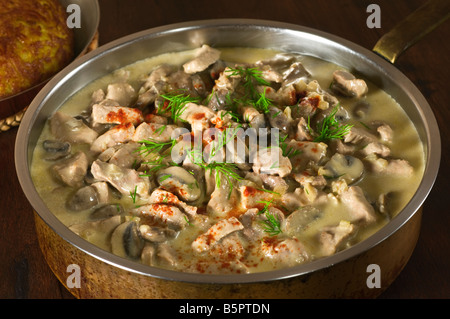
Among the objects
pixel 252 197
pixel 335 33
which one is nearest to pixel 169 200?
pixel 252 197

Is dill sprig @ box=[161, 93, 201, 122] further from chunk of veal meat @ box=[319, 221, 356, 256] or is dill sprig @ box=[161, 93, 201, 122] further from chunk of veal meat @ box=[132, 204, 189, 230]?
chunk of veal meat @ box=[319, 221, 356, 256]

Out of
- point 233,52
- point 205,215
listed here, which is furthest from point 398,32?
point 205,215

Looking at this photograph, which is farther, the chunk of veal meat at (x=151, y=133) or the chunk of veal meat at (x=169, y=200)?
the chunk of veal meat at (x=151, y=133)

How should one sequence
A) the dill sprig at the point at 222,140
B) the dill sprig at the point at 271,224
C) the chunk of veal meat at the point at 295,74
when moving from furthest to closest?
1. the chunk of veal meat at the point at 295,74
2. the dill sprig at the point at 222,140
3. the dill sprig at the point at 271,224

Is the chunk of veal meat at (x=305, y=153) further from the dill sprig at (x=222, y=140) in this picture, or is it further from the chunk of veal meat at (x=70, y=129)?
the chunk of veal meat at (x=70, y=129)

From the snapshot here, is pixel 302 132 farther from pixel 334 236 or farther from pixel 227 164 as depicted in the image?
pixel 334 236

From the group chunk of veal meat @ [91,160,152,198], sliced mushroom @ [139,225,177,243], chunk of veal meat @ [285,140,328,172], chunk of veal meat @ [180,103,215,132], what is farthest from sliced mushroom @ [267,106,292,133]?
sliced mushroom @ [139,225,177,243]

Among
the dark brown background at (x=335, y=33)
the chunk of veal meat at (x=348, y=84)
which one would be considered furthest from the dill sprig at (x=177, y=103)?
the dark brown background at (x=335, y=33)

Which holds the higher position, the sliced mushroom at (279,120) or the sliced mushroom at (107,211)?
the sliced mushroom at (279,120)
